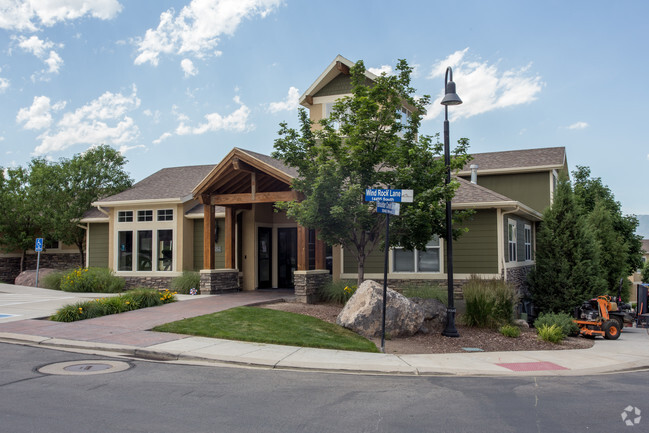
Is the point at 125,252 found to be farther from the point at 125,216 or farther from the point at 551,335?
the point at 551,335

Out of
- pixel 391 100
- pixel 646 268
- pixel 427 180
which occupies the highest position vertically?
pixel 391 100

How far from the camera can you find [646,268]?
4762cm

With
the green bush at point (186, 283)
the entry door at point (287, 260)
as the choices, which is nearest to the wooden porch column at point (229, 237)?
the green bush at point (186, 283)

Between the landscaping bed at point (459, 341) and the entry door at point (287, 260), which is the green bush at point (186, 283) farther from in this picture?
the landscaping bed at point (459, 341)

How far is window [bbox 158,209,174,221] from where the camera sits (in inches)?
761

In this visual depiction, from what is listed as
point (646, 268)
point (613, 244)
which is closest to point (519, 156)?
point (613, 244)

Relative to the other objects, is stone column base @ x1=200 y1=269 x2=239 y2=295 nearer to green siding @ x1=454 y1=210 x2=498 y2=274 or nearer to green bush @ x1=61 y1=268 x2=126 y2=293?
green bush @ x1=61 y1=268 x2=126 y2=293

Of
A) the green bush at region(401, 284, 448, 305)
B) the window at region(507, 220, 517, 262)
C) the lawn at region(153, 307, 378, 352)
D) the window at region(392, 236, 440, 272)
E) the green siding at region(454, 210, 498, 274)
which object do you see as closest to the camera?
the lawn at region(153, 307, 378, 352)

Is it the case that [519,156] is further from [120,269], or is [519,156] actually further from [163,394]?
[163,394]

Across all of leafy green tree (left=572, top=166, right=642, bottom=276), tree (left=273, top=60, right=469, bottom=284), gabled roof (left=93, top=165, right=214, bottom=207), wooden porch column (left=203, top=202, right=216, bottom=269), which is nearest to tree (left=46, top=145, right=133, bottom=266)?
gabled roof (left=93, top=165, right=214, bottom=207)

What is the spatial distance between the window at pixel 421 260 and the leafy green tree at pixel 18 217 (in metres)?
16.9

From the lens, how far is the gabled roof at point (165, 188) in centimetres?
1923

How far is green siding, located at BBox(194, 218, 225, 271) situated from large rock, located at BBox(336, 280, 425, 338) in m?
8.38

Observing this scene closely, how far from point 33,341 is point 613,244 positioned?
1028 inches
